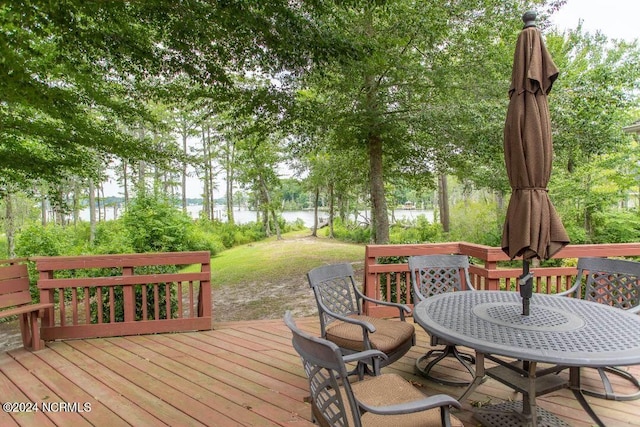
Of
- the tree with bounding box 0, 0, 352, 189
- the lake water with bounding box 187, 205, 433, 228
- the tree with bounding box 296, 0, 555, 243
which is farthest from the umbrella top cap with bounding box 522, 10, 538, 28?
the lake water with bounding box 187, 205, 433, 228

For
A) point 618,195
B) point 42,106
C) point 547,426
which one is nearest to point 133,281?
point 42,106

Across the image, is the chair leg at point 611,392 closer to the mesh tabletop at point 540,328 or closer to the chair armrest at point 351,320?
the mesh tabletop at point 540,328

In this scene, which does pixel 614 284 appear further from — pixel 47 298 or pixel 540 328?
pixel 47 298

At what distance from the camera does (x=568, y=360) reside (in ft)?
5.33

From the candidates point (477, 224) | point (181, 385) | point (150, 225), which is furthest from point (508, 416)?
point (477, 224)

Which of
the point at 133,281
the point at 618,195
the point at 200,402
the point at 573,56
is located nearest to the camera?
the point at 200,402

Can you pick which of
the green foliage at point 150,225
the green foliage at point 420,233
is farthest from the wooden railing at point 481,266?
the green foliage at point 420,233

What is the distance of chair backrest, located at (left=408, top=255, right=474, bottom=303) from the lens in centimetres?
327

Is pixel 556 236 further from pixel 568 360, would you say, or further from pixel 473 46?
pixel 473 46

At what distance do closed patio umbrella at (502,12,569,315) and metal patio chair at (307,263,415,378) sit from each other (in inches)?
35.8

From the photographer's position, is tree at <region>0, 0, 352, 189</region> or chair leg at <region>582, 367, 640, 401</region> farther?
tree at <region>0, 0, 352, 189</region>

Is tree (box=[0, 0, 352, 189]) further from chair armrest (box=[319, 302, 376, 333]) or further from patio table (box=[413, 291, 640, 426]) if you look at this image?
patio table (box=[413, 291, 640, 426])

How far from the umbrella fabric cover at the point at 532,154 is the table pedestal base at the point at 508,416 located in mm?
989

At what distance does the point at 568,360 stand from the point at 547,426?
0.80 m
